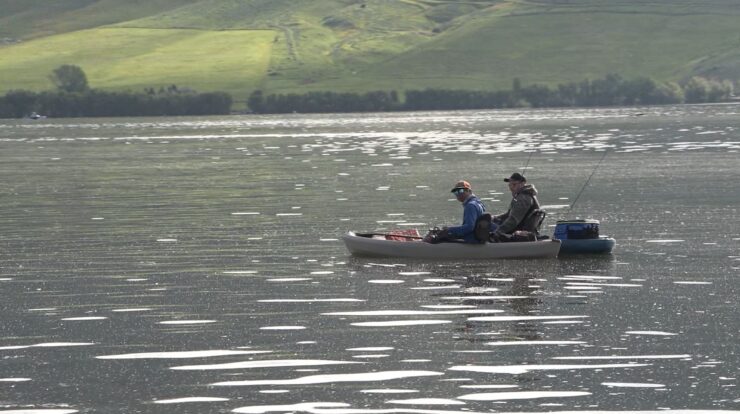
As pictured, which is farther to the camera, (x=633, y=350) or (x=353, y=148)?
(x=353, y=148)

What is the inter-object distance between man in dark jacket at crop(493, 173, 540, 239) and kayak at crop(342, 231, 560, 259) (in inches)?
19.6

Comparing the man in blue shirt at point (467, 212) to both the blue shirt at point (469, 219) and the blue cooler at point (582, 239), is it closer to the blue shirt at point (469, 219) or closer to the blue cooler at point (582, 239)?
the blue shirt at point (469, 219)

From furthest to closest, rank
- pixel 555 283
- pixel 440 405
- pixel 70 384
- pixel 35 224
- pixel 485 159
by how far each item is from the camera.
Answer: pixel 485 159, pixel 35 224, pixel 555 283, pixel 70 384, pixel 440 405

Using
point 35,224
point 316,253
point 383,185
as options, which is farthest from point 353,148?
point 316,253

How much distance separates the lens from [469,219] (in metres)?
38.4

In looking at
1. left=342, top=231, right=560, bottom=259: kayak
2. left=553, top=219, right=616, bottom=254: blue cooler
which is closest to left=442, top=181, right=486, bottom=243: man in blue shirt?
left=342, top=231, right=560, bottom=259: kayak

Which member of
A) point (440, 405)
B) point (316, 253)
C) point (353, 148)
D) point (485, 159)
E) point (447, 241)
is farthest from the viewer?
point (353, 148)

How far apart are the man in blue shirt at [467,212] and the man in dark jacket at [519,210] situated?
2.48 feet

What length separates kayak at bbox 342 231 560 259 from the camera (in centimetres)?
3859

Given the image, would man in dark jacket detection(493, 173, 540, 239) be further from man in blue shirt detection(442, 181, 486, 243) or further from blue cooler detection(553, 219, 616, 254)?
blue cooler detection(553, 219, 616, 254)

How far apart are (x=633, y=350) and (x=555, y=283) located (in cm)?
895

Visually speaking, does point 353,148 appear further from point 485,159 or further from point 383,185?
point 383,185

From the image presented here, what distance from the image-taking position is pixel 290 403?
22.1 metres

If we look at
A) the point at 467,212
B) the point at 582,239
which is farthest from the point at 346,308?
the point at 582,239
